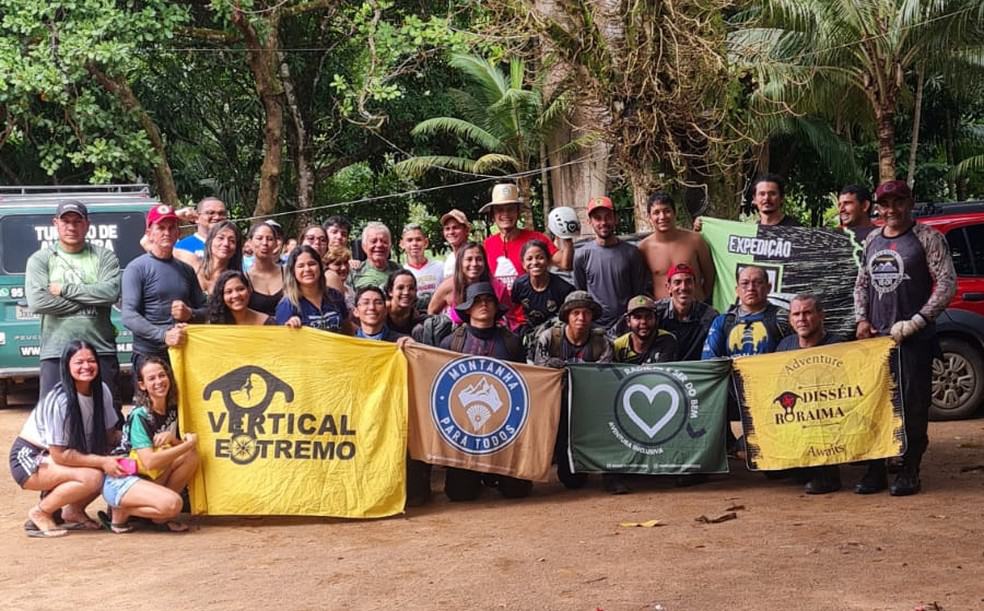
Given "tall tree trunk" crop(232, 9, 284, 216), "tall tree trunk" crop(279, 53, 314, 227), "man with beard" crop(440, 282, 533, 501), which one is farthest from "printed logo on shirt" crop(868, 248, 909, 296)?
"tall tree trunk" crop(279, 53, 314, 227)

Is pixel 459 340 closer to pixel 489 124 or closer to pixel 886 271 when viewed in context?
pixel 886 271

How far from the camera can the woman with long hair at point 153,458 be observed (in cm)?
787

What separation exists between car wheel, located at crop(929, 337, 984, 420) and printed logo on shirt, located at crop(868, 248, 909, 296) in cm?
361

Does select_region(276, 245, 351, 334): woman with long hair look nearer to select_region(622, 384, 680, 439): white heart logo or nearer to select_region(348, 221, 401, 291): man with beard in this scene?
select_region(348, 221, 401, 291): man with beard

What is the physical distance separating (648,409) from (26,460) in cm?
378

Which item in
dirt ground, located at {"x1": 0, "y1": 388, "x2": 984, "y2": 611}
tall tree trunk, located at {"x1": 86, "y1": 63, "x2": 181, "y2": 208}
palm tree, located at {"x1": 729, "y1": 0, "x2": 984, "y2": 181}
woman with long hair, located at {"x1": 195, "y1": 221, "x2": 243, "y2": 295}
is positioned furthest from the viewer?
tall tree trunk, located at {"x1": 86, "y1": 63, "x2": 181, "y2": 208}

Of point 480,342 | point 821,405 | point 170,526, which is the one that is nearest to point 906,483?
point 821,405

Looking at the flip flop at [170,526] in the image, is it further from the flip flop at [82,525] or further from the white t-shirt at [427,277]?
the white t-shirt at [427,277]

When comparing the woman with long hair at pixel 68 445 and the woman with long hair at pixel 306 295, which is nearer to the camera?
the woman with long hair at pixel 68 445

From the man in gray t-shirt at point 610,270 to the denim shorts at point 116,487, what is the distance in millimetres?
3316

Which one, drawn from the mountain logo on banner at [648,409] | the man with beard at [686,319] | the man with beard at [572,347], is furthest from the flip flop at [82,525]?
the man with beard at [686,319]

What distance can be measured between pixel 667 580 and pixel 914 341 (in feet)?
9.47

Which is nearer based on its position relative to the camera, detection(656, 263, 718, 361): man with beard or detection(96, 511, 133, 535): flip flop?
detection(96, 511, 133, 535): flip flop

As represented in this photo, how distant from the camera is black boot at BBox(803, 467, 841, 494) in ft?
28.5
